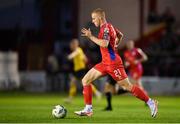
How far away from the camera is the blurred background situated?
36.0m

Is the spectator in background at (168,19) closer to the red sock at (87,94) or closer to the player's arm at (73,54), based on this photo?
the player's arm at (73,54)

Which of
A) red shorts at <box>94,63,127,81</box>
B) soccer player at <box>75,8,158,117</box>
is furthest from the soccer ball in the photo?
red shorts at <box>94,63,127,81</box>

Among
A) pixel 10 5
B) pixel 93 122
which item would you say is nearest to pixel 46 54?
pixel 10 5

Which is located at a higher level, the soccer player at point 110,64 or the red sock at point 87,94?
the soccer player at point 110,64

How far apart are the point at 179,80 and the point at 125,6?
28.8 ft

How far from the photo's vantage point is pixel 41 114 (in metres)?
19.2

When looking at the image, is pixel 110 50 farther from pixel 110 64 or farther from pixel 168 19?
pixel 168 19

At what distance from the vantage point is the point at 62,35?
44.3 metres

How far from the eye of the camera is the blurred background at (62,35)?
3603cm

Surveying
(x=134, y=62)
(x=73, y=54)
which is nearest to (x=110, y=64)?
(x=73, y=54)

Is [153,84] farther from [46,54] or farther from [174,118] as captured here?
[174,118]

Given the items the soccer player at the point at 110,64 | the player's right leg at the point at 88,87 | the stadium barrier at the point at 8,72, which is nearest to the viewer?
the soccer player at the point at 110,64

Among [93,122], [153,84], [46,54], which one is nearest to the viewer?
[93,122]

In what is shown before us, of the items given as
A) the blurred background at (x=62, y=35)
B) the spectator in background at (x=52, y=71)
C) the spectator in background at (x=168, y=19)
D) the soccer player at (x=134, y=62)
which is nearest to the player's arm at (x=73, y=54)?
the soccer player at (x=134, y=62)
